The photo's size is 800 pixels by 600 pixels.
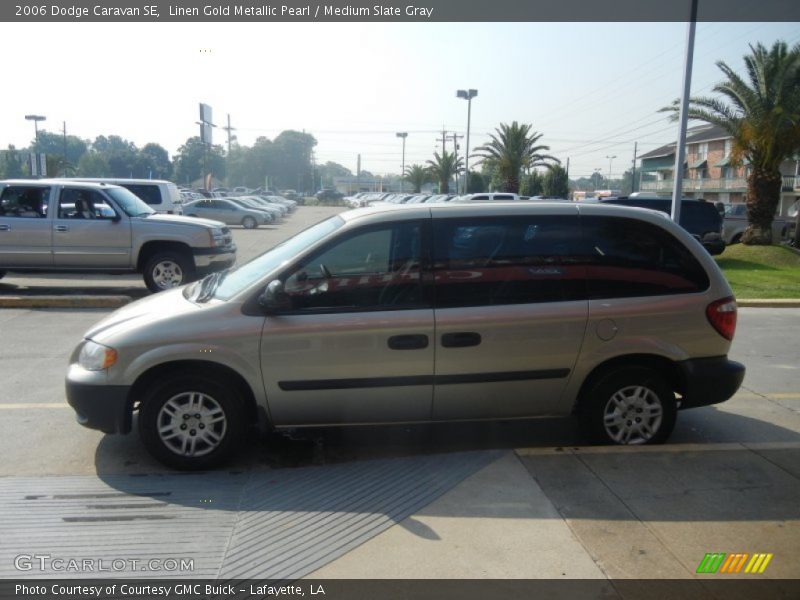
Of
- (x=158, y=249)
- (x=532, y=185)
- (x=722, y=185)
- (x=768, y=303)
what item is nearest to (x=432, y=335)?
(x=158, y=249)

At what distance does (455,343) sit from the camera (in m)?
4.64

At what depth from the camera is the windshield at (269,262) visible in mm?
4809

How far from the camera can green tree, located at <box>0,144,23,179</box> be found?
73312mm

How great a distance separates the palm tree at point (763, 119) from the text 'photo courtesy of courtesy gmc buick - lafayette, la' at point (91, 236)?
16.2 metres

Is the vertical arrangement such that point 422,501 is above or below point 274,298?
below

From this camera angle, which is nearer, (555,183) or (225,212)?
(225,212)

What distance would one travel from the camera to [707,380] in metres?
5.00

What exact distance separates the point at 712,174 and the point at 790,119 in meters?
46.0

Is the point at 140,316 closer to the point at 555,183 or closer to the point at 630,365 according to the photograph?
the point at 630,365

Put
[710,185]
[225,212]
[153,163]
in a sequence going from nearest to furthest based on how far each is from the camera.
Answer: [225,212] → [710,185] → [153,163]

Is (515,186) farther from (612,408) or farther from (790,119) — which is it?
(612,408)

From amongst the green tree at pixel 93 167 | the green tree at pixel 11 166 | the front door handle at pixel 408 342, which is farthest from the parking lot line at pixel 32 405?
the green tree at pixel 93 167

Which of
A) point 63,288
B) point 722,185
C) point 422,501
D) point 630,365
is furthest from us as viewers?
point 722,185

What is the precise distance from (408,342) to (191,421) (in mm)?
1525
